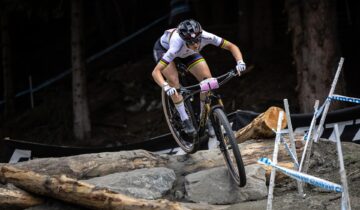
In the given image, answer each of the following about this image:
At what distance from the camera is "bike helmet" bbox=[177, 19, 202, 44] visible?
6.49 m

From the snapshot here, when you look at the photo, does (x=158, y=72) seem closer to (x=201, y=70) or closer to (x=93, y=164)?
(x=201, y=70)

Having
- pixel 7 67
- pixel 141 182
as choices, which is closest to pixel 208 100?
pixel 141 182

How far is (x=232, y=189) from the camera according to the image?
6.62m

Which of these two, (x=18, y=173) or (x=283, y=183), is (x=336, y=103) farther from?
(x=18, y=173)

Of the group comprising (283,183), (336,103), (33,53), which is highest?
(33,53)

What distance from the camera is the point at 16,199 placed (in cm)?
646

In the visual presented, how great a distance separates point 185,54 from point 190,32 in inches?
29.7

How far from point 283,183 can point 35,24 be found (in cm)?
1835

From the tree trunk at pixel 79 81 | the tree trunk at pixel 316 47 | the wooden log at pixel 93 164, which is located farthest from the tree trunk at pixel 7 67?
the wooden log at pixel 93 164

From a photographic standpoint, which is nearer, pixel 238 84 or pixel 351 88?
pixel 351 88

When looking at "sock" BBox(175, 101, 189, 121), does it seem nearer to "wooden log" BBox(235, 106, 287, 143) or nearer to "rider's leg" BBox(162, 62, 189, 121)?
"rider's leg" BBox(162, 62, 189, 121)

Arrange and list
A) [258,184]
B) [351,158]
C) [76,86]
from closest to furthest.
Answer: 1. [258,184]
2. [351,158]
3. [76,86]

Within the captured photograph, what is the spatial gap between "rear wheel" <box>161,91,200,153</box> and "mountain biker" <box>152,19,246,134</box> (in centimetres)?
11

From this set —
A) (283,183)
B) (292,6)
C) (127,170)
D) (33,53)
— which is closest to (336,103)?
(292,6)
